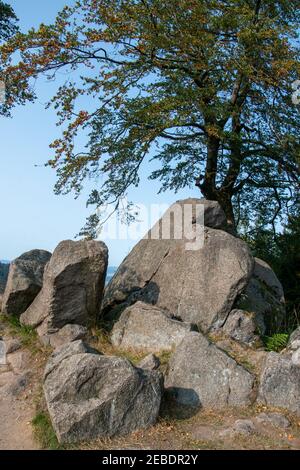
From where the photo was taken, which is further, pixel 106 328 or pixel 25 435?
pixel 106 328

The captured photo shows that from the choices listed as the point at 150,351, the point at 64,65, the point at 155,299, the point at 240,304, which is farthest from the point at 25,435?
the point at 64,65

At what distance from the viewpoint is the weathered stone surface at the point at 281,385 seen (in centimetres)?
740

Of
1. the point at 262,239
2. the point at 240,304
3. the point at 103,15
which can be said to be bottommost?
the point at 240,304

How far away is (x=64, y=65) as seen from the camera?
49.1 ft

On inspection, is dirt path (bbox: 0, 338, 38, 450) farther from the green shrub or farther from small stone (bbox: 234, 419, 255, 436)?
the green shrub

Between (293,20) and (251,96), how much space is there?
286 centimetres

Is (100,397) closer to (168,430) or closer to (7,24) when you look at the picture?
(168,430)

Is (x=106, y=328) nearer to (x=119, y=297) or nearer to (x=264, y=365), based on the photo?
(x=119, y=297)

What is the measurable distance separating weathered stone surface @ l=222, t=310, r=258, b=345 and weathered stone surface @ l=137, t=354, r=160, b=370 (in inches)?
77.2

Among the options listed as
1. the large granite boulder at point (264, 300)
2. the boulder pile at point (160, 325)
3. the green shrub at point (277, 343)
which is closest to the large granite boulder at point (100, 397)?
the boulder pile at point (160, 325)

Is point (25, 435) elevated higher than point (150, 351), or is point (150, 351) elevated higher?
point (150, 351)

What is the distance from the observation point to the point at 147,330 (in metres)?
9.35

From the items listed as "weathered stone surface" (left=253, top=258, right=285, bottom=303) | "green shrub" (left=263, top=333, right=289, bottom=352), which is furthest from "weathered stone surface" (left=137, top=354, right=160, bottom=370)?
"weathered stone surface" (left=253, top=258, right=285, bottom=303)

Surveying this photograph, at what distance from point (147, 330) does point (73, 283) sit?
5.66 ft
